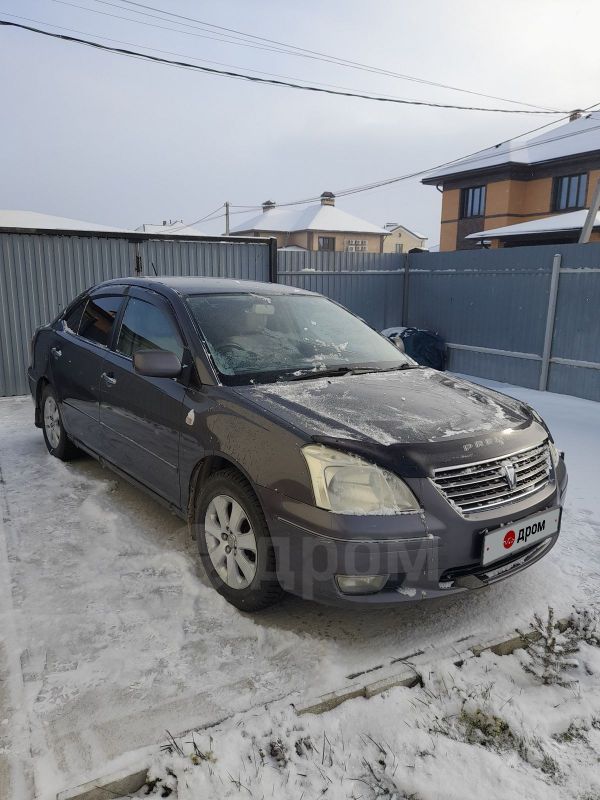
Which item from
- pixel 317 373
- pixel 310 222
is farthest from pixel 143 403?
pixel 310 222

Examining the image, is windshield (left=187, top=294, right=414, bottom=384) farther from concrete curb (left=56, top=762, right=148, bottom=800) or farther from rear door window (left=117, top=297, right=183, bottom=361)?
concrete curb (left=56, top=762, right=148, bottom=800)

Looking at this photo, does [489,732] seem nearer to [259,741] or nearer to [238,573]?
[259,741]

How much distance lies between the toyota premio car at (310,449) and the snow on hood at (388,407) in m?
0.01

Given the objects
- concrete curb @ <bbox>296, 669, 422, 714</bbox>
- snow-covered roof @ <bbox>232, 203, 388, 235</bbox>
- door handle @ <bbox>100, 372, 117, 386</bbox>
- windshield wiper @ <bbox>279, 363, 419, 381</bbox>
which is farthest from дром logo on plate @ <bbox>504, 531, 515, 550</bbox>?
snow-covered roof @ <bbox>232, 203, 388, 235</bbox>

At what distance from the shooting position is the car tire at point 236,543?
2.65m

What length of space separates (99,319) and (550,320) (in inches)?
254

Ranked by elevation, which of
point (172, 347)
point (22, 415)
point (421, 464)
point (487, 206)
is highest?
point (487, 206)

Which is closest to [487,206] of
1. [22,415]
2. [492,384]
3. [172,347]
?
[492,384]

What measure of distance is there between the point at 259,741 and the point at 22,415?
5848 mm

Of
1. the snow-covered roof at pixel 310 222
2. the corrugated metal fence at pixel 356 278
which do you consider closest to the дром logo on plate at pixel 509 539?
the corrugated metal fence at pixel 356 278

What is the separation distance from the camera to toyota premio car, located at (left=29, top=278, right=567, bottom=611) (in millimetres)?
2404

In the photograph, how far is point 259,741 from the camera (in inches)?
81.4

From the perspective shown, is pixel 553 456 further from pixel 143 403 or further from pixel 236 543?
pixel 143 403

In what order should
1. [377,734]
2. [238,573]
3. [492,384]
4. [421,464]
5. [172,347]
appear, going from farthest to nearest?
[492,384] < [172,347] < [238,573] < [421,464] < [377,734]
